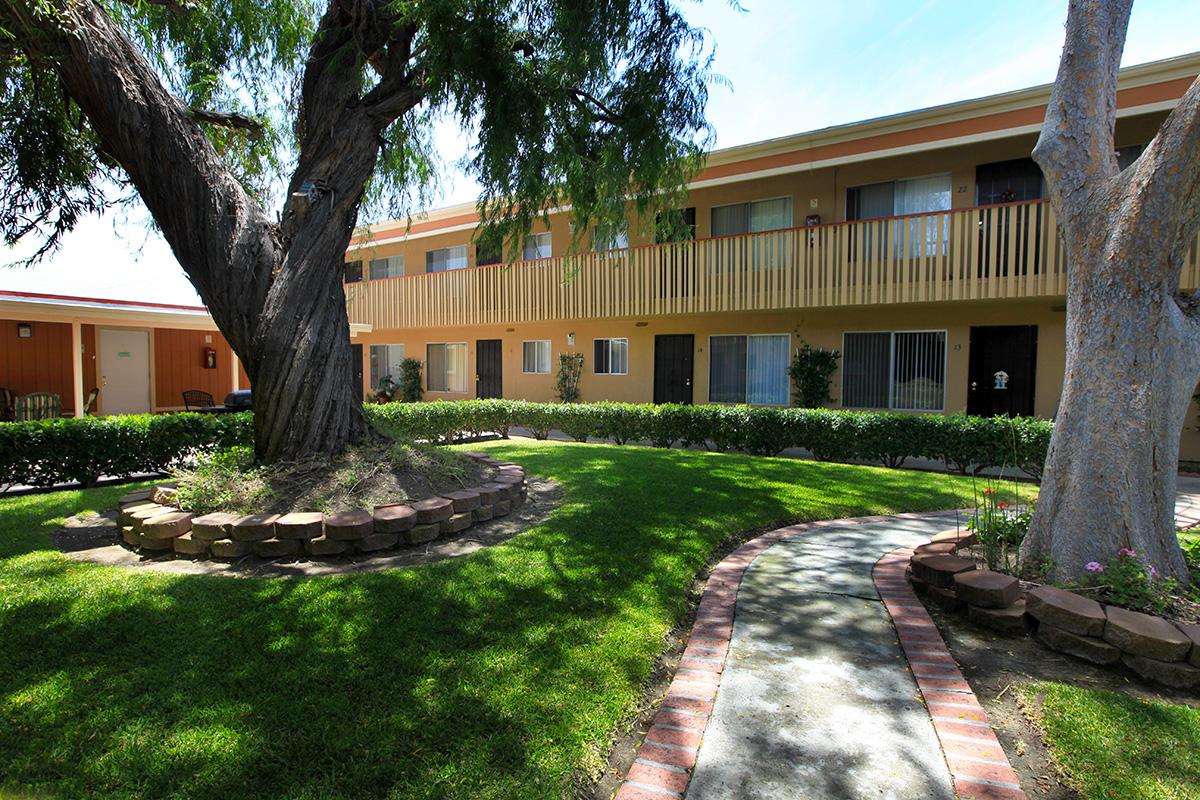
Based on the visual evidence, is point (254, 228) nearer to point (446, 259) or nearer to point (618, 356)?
point (618, 356)

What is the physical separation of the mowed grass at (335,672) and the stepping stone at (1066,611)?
2091 millimetres

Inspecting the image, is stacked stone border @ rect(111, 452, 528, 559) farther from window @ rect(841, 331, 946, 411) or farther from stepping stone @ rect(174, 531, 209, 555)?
window @ rect(841, 331, 946, 411)

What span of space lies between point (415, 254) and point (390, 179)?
12715 mm

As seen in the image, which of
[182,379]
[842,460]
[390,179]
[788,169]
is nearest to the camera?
[390,179]

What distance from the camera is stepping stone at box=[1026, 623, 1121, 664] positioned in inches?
131

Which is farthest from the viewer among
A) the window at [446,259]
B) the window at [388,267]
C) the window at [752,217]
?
the window at [388,267]

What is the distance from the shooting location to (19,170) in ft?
25.1

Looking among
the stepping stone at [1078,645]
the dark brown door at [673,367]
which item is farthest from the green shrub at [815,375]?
the stepping stone at [1078,645]

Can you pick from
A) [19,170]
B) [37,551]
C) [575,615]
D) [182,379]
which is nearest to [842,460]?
[575,615]

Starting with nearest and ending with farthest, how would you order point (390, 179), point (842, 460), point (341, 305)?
point (341, 305) → point (390, 179) → point (842, 460)

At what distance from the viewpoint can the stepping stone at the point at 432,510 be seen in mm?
A: 5234

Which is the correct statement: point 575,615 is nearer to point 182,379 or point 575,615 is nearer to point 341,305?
point 341,305

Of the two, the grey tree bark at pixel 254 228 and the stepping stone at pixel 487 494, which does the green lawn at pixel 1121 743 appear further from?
the grey tree bark at pixel 254 228

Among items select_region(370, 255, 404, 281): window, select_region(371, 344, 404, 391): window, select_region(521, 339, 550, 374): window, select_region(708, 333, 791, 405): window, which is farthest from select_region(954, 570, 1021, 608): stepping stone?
select_region(370, 255, 404, 281): window
